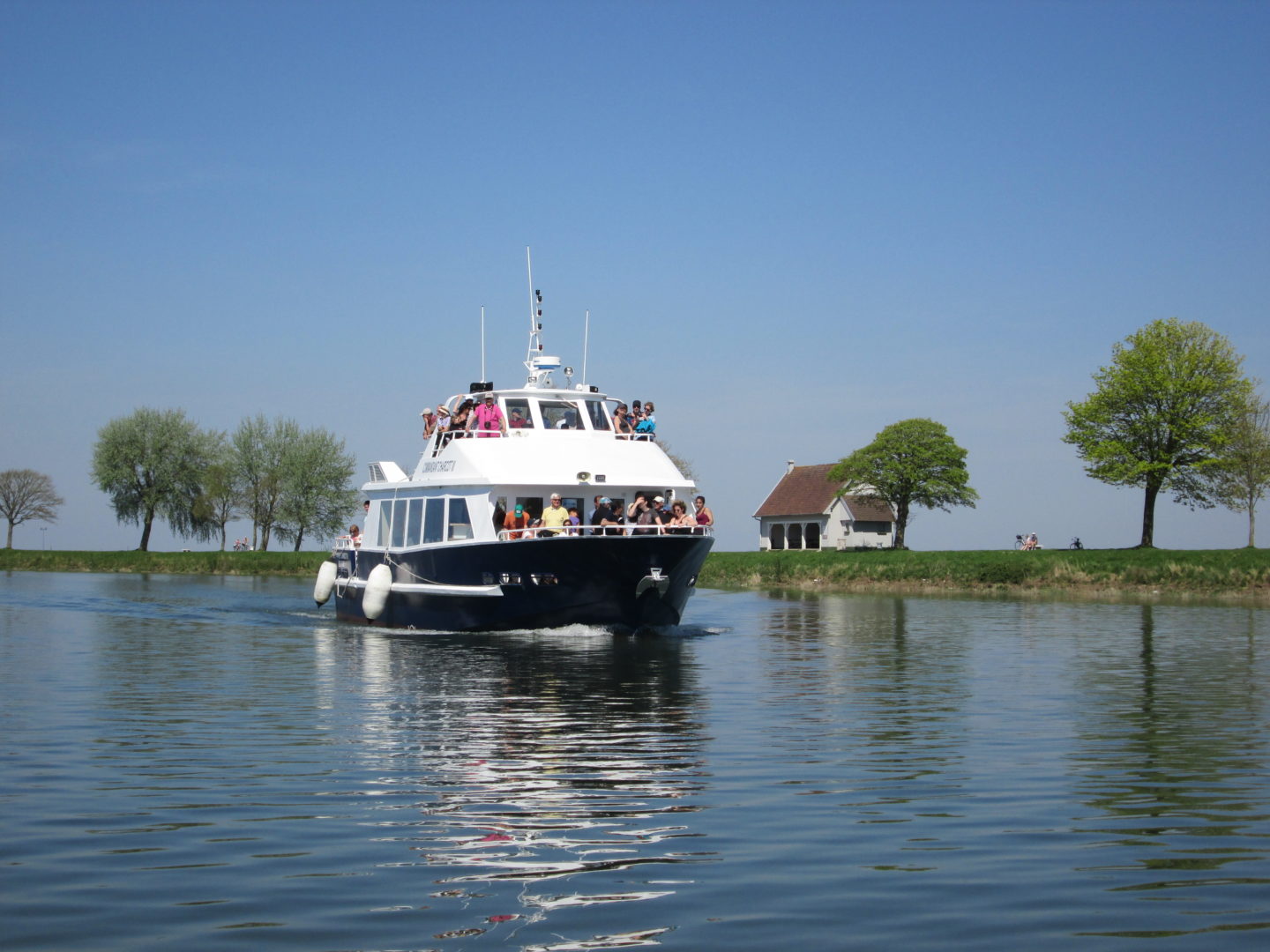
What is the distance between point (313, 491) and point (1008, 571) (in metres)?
56.0

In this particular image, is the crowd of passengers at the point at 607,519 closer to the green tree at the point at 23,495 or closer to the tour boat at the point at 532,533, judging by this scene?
the tour boat at the point at 532,533

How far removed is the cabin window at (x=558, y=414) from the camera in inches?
1216

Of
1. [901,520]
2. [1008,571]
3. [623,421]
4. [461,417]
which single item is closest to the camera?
[461,417]

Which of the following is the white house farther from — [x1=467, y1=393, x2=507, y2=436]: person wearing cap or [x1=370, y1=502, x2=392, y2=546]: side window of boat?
[x1=467, y1=393, x2=507, y2=436]: person wearing cap

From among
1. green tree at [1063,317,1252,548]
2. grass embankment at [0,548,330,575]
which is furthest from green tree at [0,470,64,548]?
green tree at [1063,317,1252,548]

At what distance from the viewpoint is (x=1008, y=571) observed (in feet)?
186

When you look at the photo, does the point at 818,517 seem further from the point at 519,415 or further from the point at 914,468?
the point at 519,415

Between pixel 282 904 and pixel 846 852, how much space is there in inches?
151

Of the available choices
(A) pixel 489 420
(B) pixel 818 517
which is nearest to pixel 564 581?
Answer: (A) pixel 489 420

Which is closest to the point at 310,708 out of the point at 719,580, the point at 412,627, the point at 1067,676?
the point at 1067,676

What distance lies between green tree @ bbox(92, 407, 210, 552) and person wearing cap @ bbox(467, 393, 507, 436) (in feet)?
235

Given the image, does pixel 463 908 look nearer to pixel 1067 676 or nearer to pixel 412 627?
pixel 1067 676

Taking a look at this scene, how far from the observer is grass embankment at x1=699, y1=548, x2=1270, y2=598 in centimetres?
5091

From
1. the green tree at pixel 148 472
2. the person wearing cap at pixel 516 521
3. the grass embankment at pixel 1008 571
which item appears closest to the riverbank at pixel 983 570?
the grass embankment at pixel 1008 571
